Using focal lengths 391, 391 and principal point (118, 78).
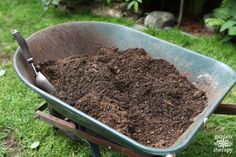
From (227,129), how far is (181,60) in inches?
29.4

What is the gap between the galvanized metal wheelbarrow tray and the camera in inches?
81.1

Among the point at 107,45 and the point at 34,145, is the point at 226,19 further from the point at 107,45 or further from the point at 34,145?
the point at 34,145

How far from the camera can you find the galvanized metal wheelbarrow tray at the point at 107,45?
6.76 feet

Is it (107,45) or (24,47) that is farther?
(107,45)

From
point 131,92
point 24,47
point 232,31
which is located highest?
point 24,47

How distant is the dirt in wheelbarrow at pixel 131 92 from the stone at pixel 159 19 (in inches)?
65.1

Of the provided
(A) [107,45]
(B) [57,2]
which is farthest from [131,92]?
(B) [57,2]

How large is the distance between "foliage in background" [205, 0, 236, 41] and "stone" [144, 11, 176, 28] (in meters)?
0.55

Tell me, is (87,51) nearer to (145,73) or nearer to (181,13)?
(145,73)

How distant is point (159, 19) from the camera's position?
4465 millimetres

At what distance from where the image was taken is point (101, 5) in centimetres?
489

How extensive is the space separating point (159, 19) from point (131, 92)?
2118 mm

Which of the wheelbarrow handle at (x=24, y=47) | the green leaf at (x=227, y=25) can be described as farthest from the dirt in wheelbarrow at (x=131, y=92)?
the green leaf at (x=227, y=25)

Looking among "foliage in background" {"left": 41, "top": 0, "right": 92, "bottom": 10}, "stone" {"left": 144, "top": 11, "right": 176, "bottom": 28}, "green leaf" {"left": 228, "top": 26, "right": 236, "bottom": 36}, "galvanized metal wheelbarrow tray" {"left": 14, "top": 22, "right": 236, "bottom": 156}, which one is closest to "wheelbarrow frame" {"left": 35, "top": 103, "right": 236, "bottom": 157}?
"galvanized metal wheelbarrow tray" {"left": 14, "top": 22, "right": 236, "bottom": 156}
